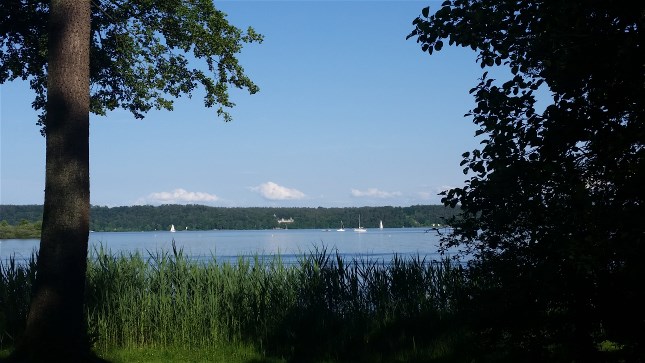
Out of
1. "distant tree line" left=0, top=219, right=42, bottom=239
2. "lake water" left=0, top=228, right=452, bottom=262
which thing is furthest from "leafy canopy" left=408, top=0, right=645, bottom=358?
"distant tree line" left=0, top=219, right=42, bottom=239

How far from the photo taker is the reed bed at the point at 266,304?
34.4ft

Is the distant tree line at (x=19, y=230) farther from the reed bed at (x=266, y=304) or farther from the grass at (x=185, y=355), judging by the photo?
the grass at (x=185, y=355)

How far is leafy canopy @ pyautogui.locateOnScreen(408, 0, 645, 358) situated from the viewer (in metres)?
5.71

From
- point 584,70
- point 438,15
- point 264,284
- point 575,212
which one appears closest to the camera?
point 575,212

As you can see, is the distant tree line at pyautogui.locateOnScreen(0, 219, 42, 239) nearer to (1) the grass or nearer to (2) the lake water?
(2) the lake water

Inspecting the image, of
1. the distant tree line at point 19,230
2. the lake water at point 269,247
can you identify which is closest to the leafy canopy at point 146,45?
the lake water at point 269,247

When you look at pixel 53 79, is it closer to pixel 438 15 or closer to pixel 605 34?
pixel 438 15

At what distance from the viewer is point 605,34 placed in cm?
627

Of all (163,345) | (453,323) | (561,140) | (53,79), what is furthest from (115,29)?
(561,140)

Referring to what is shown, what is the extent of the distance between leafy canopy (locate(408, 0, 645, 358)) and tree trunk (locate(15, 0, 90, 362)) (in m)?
4.53

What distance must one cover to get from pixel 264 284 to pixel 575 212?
6239 millimetres

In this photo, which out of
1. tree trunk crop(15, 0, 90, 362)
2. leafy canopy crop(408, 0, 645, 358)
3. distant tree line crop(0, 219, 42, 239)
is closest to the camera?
leafy canopy crop(408, 0, 645, 358)

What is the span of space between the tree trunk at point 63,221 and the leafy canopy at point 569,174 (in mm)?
4529

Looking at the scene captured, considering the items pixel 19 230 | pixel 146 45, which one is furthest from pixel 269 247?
pixel 146 45
